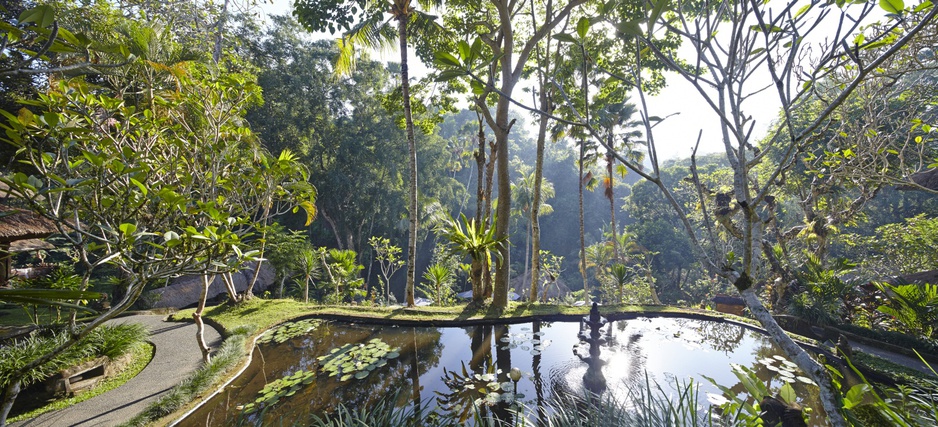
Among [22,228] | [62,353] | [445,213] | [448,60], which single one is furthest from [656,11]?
[22,228]

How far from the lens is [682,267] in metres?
21.5

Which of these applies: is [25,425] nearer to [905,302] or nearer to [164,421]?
[164,421]

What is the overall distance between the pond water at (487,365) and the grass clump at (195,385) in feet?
0.69

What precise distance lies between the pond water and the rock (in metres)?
5.19

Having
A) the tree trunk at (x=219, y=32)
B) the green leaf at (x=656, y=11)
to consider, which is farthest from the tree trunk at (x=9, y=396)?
the tree trunk at (x=219, y=32)

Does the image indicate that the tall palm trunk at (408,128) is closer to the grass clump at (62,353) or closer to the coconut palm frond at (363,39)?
the coconut palm frond at (363,39)

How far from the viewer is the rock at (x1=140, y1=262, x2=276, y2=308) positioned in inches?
368

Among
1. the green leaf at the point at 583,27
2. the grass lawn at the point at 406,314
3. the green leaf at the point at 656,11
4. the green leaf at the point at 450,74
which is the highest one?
the green leaf at the point at 583,27

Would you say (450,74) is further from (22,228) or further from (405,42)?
(22,228)

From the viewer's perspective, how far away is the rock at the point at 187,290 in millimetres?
A: 9344

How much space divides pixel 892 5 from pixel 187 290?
14462 mm

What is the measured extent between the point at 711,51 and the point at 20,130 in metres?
4.30

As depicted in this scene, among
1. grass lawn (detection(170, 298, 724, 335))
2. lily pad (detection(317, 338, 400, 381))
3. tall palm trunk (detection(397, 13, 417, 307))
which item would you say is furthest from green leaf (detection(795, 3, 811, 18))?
tall palm trunk (detection(397, 13, 417, 307))

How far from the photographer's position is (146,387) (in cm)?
402
